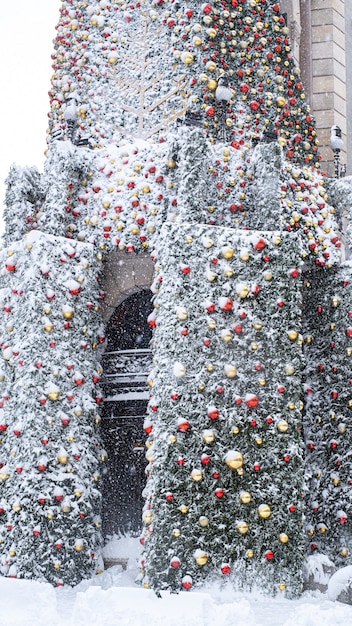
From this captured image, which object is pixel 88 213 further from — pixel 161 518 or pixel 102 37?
pixel 161 518

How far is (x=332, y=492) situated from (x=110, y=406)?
10.5 feet

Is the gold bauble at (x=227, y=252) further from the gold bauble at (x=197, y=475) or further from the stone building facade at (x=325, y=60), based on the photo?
the stone building facade at (x=325, y=60)

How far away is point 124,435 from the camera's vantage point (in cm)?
1106

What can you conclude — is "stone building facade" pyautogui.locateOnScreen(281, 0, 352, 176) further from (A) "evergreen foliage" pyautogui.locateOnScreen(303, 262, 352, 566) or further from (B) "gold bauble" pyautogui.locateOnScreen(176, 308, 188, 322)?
(B) "gold bauble" pyautogui.locateOnScreen(176, 308, 188, 322)

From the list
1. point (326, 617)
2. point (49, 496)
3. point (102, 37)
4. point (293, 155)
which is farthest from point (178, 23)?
point (326, 617)

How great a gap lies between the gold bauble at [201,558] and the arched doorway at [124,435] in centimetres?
250

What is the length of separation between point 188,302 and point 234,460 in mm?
1894

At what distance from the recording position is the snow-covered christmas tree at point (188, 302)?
8.76m

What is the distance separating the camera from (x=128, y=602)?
601cm

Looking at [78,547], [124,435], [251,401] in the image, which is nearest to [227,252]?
[251,401]

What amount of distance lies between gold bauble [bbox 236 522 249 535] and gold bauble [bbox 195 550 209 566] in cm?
45

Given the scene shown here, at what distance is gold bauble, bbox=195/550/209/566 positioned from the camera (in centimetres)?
843

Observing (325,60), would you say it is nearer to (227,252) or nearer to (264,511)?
(227,252)

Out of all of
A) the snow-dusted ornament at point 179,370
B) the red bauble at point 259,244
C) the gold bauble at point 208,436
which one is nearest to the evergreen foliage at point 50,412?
the snow-dusted ornament at point 179,370
